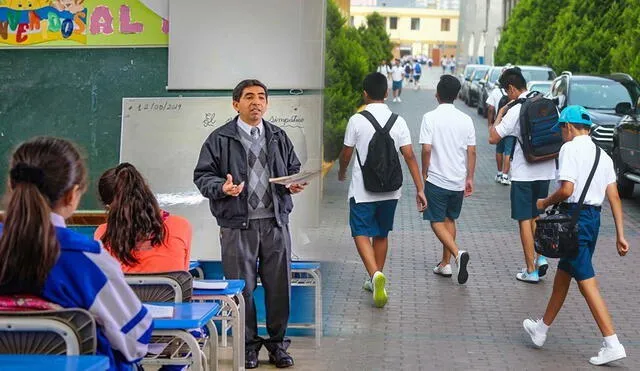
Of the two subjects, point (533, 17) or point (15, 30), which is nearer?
point (15, 30)

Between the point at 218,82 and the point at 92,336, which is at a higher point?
the point at 218,82

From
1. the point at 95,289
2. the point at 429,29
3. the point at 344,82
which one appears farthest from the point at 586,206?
the point at 429,29

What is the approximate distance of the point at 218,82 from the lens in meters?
8.55

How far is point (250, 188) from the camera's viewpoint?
764 cm

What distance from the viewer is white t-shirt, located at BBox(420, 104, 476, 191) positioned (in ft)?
36.0

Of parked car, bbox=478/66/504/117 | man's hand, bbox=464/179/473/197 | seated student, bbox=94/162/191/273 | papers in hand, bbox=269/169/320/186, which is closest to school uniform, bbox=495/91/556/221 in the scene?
man's hand, bbox=464/179/473/197

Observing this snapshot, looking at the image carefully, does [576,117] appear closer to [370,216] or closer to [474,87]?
[370,216]

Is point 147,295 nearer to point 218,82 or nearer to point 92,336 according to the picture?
point 92,336

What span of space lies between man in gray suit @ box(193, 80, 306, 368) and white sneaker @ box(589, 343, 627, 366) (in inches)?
85.3

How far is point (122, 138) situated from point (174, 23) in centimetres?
87

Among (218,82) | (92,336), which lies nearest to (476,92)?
(218,82)

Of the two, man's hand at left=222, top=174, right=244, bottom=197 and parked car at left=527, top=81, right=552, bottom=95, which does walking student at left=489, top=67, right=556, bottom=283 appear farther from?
parked car at left=527, top=81, right=552, bottom=95

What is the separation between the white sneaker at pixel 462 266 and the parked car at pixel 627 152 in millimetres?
7258

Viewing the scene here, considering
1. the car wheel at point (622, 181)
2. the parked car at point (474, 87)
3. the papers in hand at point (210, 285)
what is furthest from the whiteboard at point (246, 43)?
the parked car at point (474, 87)
